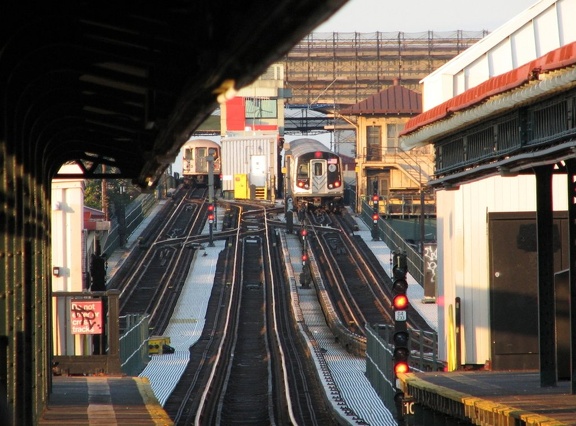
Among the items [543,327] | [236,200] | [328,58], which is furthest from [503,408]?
[328,58]

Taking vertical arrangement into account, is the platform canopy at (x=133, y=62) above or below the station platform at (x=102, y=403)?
above

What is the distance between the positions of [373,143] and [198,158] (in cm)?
1415

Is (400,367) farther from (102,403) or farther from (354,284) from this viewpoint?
(354,284)

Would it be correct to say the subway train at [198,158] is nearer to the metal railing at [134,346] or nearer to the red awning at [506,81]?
the metal railing at [134,346]

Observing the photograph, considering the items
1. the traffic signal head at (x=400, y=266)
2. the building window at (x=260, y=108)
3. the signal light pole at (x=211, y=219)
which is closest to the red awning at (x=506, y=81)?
the traffic signal head at (x=400, y=266)

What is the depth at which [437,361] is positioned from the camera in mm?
24578

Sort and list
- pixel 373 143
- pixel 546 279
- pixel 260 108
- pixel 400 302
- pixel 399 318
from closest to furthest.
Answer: pixel 546 279 < pixel 399 318 < pixel 400 302 < pixel 373 143 < pixel 260 108

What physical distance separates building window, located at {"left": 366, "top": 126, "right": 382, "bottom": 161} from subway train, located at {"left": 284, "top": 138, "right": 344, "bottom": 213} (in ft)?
16.2

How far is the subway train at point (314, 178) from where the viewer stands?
59.3m

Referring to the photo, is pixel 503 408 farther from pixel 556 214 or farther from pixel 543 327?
pixel 556 214

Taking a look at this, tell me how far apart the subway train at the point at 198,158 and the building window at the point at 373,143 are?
12522 mm

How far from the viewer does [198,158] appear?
7588cm

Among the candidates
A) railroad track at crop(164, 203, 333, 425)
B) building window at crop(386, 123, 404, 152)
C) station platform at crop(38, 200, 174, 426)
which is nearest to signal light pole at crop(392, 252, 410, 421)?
station platform at crop(38, 200, 174, 426)

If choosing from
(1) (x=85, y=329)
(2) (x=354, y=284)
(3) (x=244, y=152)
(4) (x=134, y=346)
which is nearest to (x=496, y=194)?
(1) (x=85, y=329)
